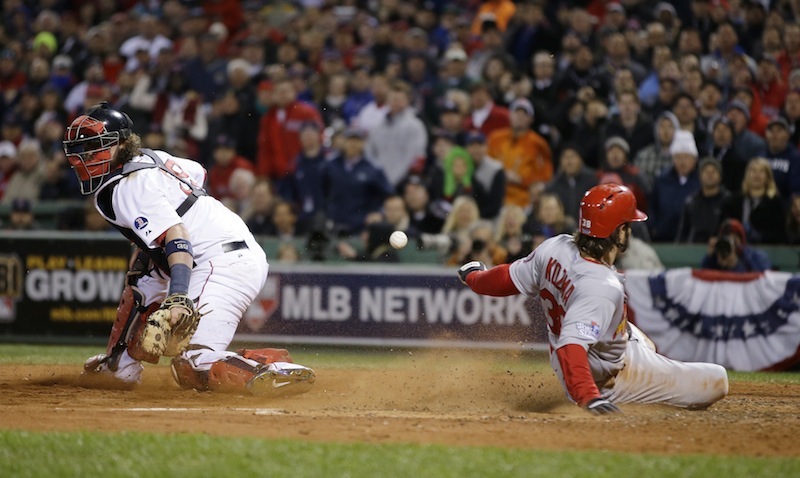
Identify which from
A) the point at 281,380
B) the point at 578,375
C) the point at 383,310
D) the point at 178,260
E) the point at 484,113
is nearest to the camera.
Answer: the point at 578,375

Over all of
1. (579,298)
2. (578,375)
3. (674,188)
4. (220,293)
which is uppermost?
(674,188)

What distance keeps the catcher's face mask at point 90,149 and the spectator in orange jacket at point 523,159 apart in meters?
6.74

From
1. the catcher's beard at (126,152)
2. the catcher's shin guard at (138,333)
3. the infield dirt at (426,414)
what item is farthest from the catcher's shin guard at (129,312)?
the catcher's beard at (126,152)

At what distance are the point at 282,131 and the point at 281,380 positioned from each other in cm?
752

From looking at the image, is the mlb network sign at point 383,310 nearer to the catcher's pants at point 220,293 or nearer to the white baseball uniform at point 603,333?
the catcher's pants at point 220,293

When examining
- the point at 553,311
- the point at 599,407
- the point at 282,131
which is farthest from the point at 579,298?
the point at 282,131

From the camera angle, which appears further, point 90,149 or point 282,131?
point 282,131

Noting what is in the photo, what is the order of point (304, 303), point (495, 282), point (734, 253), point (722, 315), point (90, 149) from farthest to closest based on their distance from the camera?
point (304, 303) → point (734, 253) → point (722, 315) → point (90, 149) → point (495, 282)

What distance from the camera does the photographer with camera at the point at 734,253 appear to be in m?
11.1

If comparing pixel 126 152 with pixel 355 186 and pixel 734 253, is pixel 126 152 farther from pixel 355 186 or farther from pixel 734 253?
pixel 734 253

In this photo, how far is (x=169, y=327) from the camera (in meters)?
7.04

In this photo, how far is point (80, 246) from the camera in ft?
42.1

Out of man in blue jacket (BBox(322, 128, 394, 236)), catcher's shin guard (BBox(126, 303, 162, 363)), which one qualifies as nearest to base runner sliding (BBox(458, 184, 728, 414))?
catcher's shin guard (BBox(126, 303, 162, 363))

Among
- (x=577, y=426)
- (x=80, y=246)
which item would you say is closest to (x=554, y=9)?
(x=80, y=246)
